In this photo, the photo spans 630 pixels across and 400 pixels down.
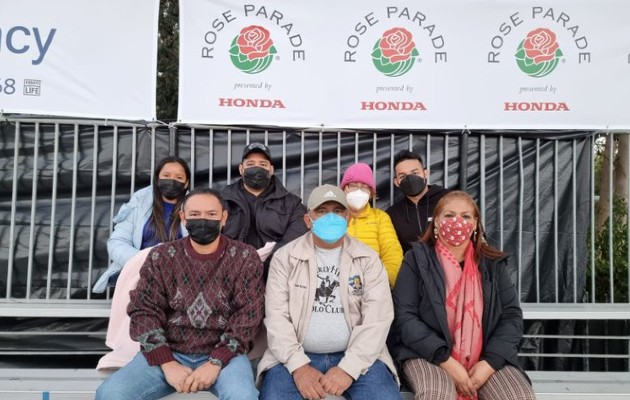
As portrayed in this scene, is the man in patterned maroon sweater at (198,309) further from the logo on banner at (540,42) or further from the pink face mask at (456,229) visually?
the logo on banner at (540,42)

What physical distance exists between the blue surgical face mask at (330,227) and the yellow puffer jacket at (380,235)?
26.5 inches

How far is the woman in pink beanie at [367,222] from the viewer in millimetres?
3262

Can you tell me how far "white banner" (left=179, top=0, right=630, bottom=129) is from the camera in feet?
12.4

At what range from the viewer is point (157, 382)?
8.00ft

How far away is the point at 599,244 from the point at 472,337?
7.56ft

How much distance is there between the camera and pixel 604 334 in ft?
13.6

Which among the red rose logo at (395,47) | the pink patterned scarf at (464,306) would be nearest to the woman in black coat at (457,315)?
the pink patterned scarf at (464,306)

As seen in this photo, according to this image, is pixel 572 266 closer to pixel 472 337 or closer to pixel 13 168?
pixel 472 337

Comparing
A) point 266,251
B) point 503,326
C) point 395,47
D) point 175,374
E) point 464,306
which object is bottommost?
point 175,374

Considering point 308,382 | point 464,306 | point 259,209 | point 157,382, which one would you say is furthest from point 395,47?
point 157,382

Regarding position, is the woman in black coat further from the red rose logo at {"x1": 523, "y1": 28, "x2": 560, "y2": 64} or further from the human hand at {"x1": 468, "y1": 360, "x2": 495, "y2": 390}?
the red rose logo at {"x1": 523, "y1": 28, "x2": 560, "y2": 64}

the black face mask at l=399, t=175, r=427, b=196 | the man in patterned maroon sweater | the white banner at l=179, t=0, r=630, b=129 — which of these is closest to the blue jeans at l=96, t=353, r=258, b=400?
the man in patterned maroon sweater

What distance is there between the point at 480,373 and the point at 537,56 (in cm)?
252

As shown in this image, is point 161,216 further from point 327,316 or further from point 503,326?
point 503,326
